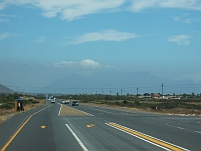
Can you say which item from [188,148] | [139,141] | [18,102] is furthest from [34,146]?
[18,102]

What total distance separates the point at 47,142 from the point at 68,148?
9.08 ft

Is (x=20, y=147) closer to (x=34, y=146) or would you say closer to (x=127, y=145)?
(x=34, y=146)

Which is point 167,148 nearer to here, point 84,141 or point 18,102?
point 84,141

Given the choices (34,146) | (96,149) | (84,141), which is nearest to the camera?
(96,149)

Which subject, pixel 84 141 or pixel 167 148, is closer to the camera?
pixel 167 148

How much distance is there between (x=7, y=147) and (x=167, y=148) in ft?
21.3

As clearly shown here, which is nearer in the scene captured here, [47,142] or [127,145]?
[127,145]

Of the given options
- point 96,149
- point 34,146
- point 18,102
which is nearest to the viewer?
point 96,149

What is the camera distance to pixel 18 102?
65125mm

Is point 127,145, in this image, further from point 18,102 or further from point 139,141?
point 18,102

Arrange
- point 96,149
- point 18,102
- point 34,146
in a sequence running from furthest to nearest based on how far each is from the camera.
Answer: point 18,102
point 34,146
point 96,149

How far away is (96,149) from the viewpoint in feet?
50.9

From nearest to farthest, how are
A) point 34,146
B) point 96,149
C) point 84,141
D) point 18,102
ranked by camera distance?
point 96,149 → point 34,146 → point 84,141 → point 18,102

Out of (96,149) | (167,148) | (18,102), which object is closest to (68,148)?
(96,149)
